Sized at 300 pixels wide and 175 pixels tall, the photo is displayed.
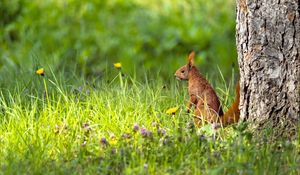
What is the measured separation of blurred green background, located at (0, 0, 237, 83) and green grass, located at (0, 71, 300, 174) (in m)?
2.84

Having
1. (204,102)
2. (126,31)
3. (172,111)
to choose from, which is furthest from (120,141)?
(126,31)

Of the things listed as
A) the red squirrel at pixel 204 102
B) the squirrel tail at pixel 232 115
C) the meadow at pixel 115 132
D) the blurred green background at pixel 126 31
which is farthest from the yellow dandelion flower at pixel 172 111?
the blurred green background at pixel 126 31

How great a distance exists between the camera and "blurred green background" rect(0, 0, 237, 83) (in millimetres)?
8125

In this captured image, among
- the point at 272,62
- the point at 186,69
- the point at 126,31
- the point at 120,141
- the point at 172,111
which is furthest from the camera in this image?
the point at 126,31

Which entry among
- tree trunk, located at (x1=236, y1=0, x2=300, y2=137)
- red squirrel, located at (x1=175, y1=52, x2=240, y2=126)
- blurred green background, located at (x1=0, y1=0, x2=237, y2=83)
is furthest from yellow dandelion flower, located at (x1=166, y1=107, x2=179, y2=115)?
blurred green background, located at (x1=0, y1=0, x2=237, y2=83)

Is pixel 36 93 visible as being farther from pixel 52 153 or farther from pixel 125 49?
pixel 125 49

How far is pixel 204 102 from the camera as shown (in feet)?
15.3

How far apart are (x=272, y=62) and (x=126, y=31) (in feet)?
A: 14.4

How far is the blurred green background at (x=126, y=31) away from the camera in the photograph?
8.12 metres

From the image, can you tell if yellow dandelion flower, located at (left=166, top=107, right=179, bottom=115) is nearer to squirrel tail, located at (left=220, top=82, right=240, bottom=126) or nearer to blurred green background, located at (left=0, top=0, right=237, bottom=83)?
squirrel tail, located at (left=220, top=82, right=240, bottom=126)

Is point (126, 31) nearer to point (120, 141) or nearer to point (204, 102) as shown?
point (204, 102)

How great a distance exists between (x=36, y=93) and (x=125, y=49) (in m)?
3.12

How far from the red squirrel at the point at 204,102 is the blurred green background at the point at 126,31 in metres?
2.87

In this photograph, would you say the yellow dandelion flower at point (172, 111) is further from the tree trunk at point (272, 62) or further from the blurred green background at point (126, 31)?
the blurred green background at point (126, 31)
